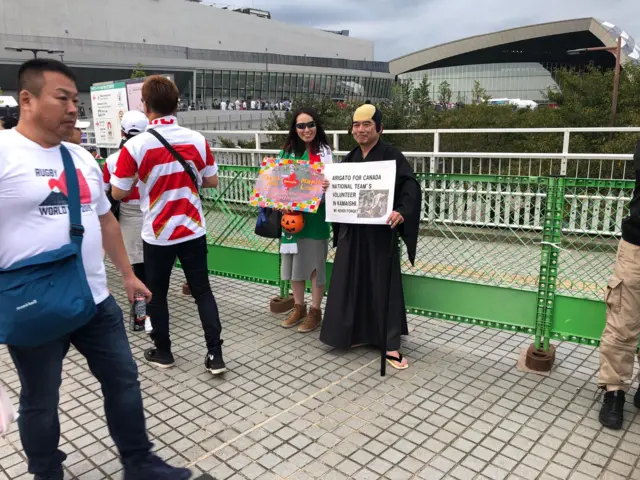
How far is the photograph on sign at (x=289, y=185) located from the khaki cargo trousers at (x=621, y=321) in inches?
81.8

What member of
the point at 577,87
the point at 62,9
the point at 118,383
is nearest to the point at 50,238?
the point at 118,383

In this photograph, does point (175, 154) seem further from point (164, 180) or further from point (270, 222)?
point (270, 222)

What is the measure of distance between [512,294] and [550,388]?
2.22 feet

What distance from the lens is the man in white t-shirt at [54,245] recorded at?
2.05 meters

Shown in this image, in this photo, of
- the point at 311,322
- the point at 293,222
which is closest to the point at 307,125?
the point at 293,222

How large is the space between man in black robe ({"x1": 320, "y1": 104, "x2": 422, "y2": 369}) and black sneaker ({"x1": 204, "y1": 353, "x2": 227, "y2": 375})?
32.8 inches

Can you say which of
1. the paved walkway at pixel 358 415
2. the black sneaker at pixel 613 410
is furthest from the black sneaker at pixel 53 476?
the black sneaker at pixel 613 410

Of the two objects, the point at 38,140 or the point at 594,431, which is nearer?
the point at 38,140

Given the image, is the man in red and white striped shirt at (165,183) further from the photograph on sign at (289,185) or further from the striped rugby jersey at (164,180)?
the photograph on sign at (289,185)

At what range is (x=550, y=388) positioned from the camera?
3553 millimetres

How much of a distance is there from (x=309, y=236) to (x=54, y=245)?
8.15 feet

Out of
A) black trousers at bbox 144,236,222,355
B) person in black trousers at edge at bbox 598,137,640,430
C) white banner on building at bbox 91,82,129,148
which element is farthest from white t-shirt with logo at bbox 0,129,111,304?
white banner on building at bbox 91,82,129,148

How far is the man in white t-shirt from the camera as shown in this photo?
2055mm

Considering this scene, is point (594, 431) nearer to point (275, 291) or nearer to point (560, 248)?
point (560, 248)
